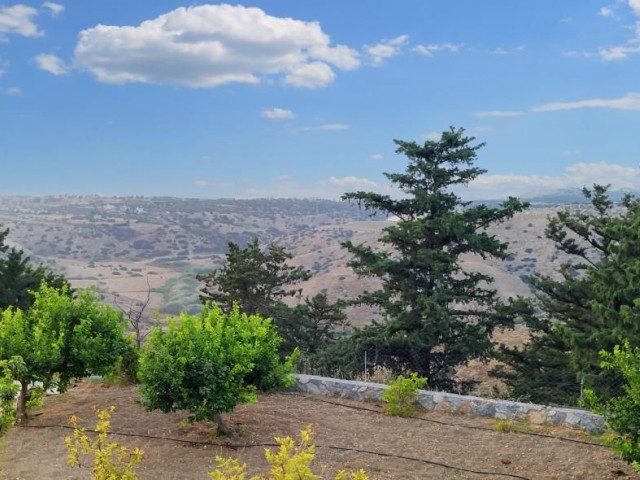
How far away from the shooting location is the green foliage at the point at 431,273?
51.6ft

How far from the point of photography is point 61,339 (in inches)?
333

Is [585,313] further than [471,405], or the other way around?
[585,313]

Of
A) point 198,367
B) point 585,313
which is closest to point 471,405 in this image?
point 198,367

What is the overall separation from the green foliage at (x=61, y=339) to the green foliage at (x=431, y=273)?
7838 mm

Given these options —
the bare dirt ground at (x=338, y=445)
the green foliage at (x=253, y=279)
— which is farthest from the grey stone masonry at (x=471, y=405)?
the green foliage at (x=253, y=279)

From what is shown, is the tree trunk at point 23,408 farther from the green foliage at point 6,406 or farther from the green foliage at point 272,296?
the green foliage at point 272,296

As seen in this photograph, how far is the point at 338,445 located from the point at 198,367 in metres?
2.24

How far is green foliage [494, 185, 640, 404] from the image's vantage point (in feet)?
40.4

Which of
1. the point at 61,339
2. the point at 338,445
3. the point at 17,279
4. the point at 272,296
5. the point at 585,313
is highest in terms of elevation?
the point at 61,339

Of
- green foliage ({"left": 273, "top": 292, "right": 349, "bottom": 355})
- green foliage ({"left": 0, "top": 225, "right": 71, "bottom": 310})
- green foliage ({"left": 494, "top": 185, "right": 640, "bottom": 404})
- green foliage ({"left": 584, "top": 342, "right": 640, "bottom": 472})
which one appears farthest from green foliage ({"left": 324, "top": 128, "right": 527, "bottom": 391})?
green foliage ({"left": 0, "top": 225, "right": 71, "bottom": 310})

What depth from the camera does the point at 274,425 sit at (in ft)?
28.3

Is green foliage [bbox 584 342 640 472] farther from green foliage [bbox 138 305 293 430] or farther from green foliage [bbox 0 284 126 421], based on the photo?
green foliage [bbox 0 284 126 421]

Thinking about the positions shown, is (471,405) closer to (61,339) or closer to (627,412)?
(627,412)

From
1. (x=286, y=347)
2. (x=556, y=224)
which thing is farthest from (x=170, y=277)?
(x=556, y=224)
